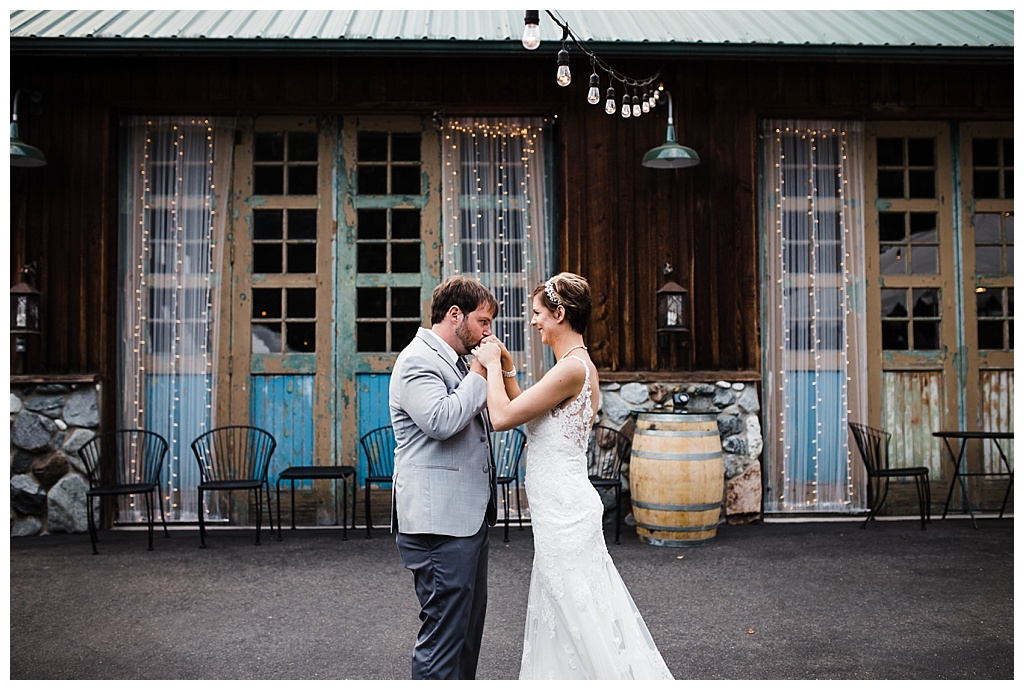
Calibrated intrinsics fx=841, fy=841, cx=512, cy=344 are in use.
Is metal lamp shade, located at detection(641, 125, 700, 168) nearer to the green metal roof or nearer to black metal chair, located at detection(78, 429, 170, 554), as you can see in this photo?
the green metal roof

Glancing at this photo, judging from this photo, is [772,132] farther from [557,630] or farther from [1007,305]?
[557,630]

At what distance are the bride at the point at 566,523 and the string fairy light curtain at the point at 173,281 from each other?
4363mm

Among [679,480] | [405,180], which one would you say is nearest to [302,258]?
[405,180]

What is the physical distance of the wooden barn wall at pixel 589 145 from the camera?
21.6ft

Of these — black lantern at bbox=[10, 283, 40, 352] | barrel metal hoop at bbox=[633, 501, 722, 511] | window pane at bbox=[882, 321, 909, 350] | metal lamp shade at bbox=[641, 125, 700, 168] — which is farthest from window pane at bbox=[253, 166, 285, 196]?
window pane at bbox=[882, 321, 909, 350]

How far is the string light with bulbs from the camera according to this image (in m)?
3.42

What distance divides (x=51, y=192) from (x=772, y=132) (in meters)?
5.79

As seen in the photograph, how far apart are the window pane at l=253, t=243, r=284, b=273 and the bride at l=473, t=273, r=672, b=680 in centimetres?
422

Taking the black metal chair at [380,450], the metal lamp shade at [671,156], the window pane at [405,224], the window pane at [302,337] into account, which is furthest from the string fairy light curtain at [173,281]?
the metal lamp shade at [671,156]

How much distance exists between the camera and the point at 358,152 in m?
6.89

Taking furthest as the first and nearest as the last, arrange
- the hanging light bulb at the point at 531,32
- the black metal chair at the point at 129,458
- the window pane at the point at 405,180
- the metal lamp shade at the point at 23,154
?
the window pane at the point at 405,180, the black metal chair at the point at 129,458, the metal lamp shade at the point at 23,154, the hanging light bulb at the point at 531,32

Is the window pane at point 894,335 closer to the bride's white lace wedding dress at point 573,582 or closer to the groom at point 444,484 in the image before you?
the bride's white lace wedding dress at point 573,582

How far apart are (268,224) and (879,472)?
5.15 meters

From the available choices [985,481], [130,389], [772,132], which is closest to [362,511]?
[130,389]
